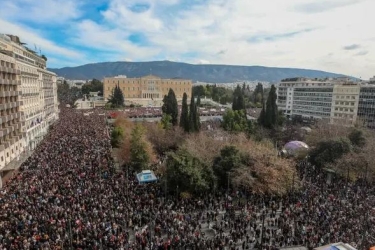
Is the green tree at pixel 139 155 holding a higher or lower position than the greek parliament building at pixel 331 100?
lower

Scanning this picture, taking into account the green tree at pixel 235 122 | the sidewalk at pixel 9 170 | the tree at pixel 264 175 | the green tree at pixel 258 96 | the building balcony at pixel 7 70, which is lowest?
the sidewalk at pixel 9 170

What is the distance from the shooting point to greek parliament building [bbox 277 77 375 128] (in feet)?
221

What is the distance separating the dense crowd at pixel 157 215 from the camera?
17.8 m

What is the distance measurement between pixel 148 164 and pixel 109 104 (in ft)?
261

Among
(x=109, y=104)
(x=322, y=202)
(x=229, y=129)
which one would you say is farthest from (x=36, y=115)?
(x=109, y=104)

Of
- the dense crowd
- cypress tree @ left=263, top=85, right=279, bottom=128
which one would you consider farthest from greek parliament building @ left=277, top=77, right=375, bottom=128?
the dense crowd

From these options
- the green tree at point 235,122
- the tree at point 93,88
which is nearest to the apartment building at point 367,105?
the green tree at point 235,122

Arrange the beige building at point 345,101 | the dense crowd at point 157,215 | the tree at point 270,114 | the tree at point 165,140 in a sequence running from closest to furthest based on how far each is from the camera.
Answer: the dense crowd at point 157,215
the tree at point 165,140
the tree at point 270,114
the beige building at point 345,101

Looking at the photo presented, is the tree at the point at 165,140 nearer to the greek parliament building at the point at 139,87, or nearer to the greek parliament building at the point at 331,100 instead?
the greek parliament building at the point at 331,100

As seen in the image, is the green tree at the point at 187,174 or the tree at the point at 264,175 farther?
the tree at the point at 264,175

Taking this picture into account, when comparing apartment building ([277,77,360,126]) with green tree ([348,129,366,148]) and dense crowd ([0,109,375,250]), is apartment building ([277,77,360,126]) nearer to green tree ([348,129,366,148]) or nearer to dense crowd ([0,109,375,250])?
green tree ([348,129,366,148])

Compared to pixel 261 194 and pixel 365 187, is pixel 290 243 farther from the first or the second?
pixel 365 187

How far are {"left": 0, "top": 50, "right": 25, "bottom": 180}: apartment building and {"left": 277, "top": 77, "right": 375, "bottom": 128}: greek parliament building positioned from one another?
49701mm

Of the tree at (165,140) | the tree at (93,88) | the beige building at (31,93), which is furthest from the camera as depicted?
the tree at (93,88)
